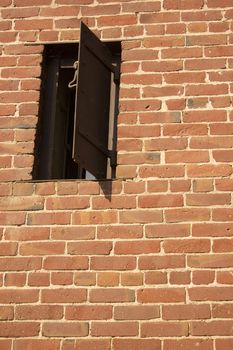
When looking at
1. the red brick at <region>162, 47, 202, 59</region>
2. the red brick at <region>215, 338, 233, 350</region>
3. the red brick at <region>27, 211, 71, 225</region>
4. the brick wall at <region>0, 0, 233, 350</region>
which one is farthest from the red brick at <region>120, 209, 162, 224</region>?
the red brick at <region>162, 47, 202, 59</region>

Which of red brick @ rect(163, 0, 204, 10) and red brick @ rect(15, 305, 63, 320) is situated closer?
red brick @ rect(15, 305, 63, 320)

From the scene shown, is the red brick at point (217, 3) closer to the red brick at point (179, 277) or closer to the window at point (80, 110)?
the window at point (80, 110)

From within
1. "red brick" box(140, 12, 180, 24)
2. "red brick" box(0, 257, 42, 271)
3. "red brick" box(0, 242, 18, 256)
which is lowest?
"red brick" box(0, 257, 42, 271)

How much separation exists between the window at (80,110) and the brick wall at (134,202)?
0.12 m

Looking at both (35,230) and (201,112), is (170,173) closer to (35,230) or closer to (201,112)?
(201,112)

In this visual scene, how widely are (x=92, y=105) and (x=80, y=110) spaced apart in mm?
203

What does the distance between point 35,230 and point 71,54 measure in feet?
4.45

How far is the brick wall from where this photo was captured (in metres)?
3.29

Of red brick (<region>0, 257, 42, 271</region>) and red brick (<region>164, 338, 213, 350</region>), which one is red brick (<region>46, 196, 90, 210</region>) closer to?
red brick (<region>0, 257, 42, 271</region>)

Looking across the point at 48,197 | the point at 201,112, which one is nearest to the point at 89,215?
the point at 48,197

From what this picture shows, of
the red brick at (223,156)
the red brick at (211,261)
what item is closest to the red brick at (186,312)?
the red brick at (211,261)

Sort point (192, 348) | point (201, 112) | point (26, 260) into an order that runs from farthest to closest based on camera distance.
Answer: point (201, 112)
point (26, 260)
point (192, 348)

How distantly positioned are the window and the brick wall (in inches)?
4.5

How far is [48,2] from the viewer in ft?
13.8
